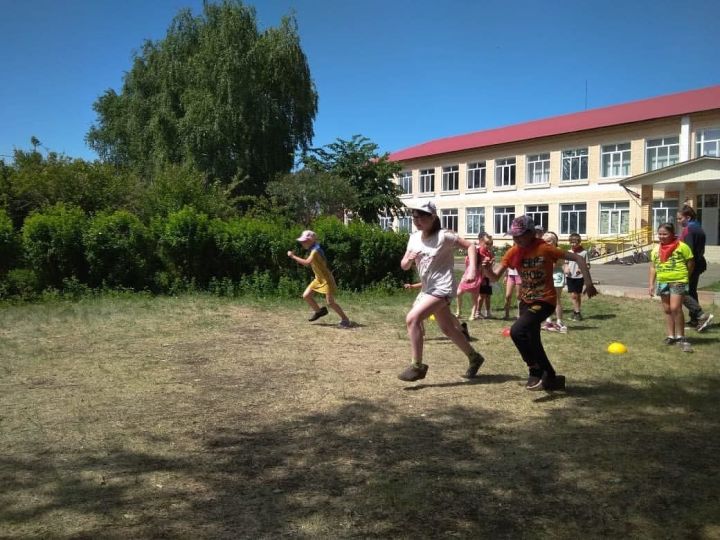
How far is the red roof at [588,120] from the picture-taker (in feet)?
112

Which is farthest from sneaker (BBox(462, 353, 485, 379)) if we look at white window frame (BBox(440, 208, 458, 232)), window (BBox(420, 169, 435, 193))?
window (BBox(420, 169, 435, 193))

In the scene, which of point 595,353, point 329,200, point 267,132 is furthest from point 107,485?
point 267,132

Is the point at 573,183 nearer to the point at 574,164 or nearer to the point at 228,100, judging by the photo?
the point at 574,164

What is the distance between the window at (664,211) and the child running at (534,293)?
32332 millimetres

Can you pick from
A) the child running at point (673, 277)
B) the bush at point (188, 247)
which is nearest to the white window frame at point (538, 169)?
the bush at point (188, 247)

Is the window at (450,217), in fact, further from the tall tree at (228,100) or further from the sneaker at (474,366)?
the sneaker at (474,366)

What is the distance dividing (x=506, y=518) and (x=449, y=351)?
15.2 feet

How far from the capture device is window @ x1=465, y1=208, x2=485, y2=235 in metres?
45.4

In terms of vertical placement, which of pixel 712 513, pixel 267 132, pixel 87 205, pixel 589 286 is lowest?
pixel 712 513

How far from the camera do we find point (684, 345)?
789 centimetres

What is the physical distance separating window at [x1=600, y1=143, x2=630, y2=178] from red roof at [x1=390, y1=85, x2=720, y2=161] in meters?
1.56

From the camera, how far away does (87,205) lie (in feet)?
59.6

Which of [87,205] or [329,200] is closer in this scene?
[87,205]

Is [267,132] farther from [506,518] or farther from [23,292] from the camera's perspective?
[506,518]
